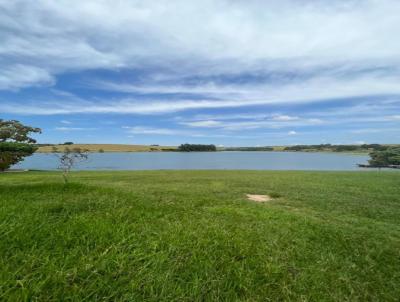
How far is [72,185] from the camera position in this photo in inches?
343

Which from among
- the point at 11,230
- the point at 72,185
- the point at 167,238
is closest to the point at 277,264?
the point at 167,238

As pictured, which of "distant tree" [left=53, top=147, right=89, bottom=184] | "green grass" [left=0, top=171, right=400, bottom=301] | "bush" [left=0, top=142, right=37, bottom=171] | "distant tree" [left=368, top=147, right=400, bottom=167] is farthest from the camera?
"distant tree" [left=368, top=147, right=400, bottom=167]

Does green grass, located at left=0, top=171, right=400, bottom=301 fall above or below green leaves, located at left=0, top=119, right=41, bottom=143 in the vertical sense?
below

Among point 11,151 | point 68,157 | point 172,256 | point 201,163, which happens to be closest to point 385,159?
point 201,163

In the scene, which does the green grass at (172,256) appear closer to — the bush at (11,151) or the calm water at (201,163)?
the bush at (11,151)

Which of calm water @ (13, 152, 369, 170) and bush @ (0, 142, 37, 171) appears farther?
calm water @ (13, 152, 369, 170)

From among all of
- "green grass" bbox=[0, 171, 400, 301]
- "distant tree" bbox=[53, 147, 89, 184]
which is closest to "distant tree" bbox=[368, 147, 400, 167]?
"distant tree" bbox=[53, 147, 89, 184]

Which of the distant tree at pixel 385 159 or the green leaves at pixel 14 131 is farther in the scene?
the distant tree at pixel 385 159

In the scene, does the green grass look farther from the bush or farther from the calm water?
the calm water

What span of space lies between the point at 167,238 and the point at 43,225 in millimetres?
2006

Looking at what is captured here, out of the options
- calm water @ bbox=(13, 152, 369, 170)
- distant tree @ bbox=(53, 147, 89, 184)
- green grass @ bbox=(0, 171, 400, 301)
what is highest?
distant tree @ bbox=(53, 147, 89, 184)

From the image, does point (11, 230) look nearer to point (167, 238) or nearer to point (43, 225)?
point (43, 225)

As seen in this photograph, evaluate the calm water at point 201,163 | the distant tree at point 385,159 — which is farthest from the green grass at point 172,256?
the distant tree at point 385,159

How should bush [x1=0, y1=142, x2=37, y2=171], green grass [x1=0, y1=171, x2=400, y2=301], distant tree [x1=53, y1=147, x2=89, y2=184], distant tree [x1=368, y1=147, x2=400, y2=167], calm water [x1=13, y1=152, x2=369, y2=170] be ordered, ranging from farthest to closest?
distant tree [x1=368, y1=147, x2=400, y2=167] < calm water [x1=13, y1=152, x2=369, y2=170] < bush [x1=0, y1=142, x2=37, y2=171] < distant tree [x1=53, y1=147, x2=89, y2=184] < green grass [x1=0, y1=171, x2=400, y2=301]
